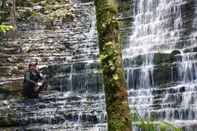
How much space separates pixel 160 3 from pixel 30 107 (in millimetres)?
4788

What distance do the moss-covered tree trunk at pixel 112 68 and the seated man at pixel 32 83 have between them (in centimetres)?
922

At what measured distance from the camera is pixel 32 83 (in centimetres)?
1347

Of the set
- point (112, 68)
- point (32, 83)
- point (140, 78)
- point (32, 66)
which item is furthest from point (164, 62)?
point (112, 68)

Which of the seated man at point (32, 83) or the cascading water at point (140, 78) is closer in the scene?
the cascading water at point (140, 78)

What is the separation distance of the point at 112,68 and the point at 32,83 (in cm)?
935

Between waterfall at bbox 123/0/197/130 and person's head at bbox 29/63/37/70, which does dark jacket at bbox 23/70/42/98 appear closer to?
person's head at bbox 29/63/37/70

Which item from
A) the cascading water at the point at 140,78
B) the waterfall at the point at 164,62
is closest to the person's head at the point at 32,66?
the cascading water at the point at 140,78

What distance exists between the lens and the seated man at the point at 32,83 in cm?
1352

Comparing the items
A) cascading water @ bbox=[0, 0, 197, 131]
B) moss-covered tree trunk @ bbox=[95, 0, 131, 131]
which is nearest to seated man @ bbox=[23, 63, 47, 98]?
cascading water @ bbox=[0, 0, 197, 131]

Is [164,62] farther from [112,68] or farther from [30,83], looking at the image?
[112,68]

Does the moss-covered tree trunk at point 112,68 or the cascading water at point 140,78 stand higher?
the moss-covered tree trunk at point 112,68

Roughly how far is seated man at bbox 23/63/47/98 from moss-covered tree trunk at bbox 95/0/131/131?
9.22 metres

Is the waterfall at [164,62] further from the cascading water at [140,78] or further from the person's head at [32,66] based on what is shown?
the person's head at [32,66]

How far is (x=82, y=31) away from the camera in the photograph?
15.8 meters
